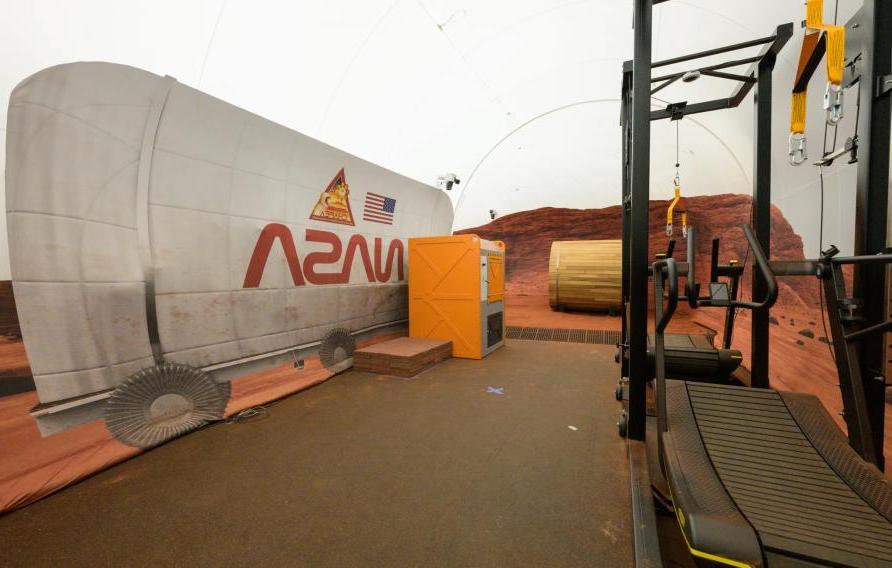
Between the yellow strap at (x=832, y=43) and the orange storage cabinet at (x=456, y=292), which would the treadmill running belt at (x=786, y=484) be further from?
the orange storage cabinet at (x=456, y=292)

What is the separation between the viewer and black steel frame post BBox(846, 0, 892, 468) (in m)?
1.75

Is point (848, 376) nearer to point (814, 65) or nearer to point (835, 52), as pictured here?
point (835, 52)

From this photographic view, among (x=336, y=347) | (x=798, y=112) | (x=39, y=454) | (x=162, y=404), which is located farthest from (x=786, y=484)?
(x=336, y=347)

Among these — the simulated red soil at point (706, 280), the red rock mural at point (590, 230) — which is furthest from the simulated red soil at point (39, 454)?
the red rock mural at point (590, 230)

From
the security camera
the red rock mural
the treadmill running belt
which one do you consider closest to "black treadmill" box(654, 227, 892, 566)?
the treadmill running belt

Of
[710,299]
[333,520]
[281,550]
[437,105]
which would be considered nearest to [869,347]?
[710,299]

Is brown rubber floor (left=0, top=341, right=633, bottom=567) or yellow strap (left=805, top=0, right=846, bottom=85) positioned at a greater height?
yellow strap (left=805, top=0, right=846, bottom=85)

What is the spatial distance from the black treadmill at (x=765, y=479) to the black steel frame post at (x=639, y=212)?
12 cm

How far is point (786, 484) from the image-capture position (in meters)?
1.34

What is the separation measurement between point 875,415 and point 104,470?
14.5 ft

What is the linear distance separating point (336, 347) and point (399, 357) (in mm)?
863

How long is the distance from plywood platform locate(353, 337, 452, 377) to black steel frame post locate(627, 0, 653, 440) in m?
2.48

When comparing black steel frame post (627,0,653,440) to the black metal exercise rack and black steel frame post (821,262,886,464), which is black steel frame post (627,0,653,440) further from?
black steel frame post (821,262,886,464)

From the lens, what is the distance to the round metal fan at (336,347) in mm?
4117
